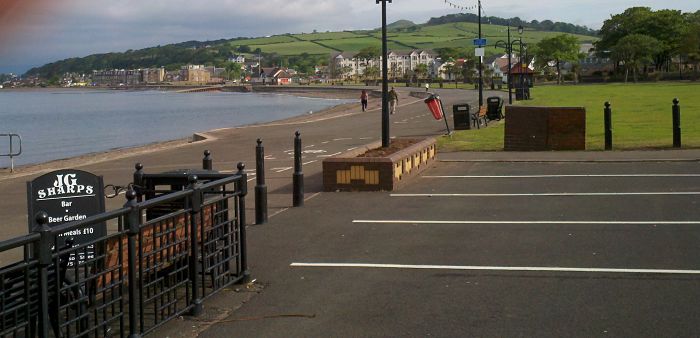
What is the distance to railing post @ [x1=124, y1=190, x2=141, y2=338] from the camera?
577cm

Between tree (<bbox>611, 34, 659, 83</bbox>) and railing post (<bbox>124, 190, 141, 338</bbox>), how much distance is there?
130 m

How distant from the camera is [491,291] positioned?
739 cm

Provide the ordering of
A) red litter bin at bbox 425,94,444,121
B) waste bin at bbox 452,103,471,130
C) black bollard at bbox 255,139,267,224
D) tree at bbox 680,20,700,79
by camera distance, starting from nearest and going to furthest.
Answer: black bollard at bbox 255,139,267,224 → red litter bin at bbox 425,94,444,121 → waste bin at bbox 452,103,471,130 → tree at bbox 680,20,700,79

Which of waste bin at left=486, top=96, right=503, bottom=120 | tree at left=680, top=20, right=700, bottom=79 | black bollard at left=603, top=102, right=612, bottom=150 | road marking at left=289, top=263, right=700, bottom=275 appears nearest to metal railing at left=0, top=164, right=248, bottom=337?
road marking at left=289, top=263, right=700, bottom=275

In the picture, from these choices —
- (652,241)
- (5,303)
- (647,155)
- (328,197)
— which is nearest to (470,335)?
(5,303)

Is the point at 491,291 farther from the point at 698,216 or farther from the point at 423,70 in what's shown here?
the point at 423,70

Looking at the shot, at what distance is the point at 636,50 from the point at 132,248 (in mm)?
132961

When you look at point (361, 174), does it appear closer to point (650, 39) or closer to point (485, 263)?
point (485, 263)

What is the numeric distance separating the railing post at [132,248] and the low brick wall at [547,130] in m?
16.4

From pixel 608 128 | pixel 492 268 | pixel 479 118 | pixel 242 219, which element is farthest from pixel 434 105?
pixel 242 219

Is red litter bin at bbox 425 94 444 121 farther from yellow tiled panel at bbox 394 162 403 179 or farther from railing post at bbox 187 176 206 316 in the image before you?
railing post at bbox 187 176 206 316

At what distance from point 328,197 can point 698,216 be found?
5524mm

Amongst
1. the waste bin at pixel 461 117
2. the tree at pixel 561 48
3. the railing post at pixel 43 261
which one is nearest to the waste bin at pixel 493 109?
the waste bin at pixel 461 117

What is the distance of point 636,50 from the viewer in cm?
12950
